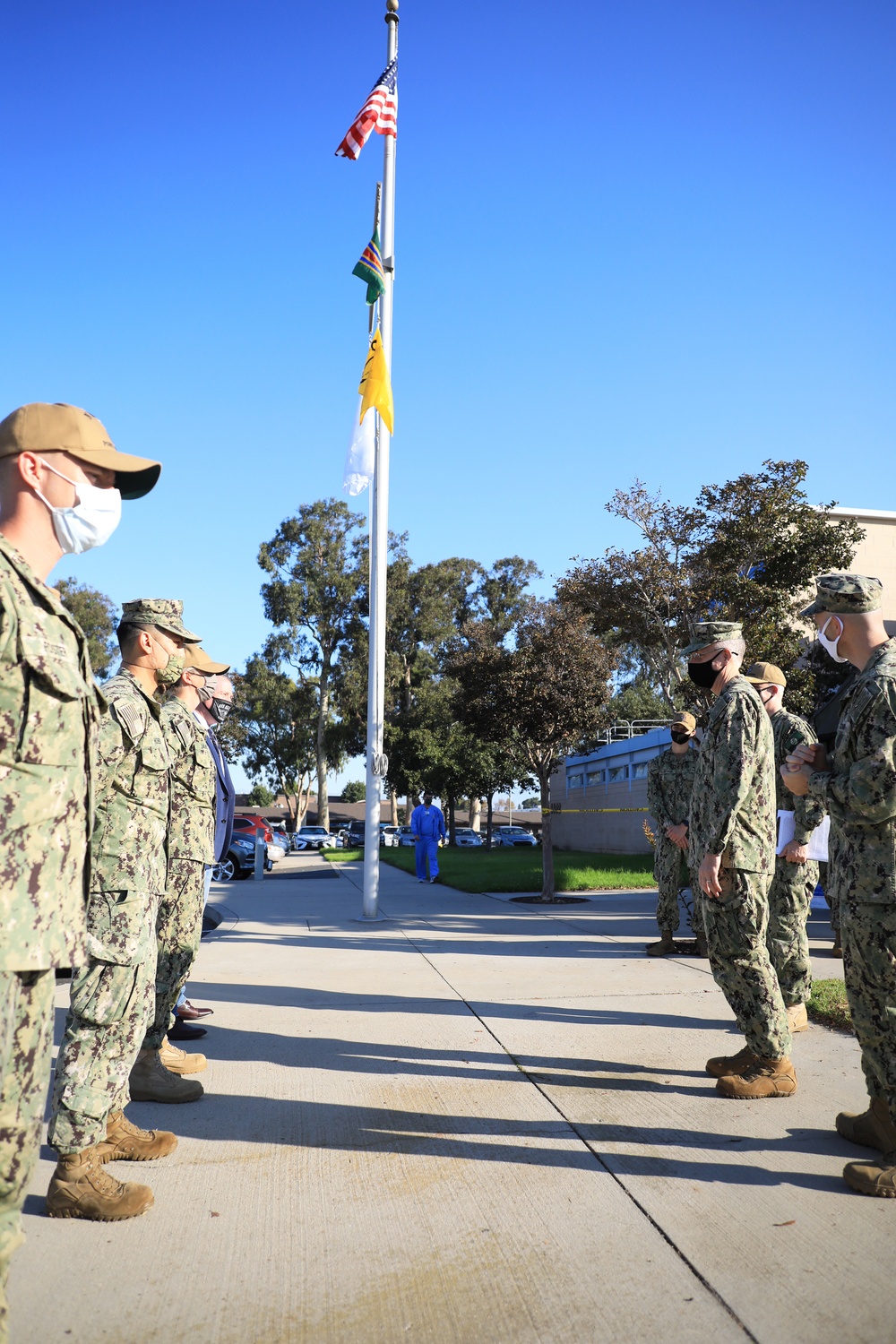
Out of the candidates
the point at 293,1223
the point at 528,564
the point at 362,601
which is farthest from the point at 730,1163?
the point at 528,564

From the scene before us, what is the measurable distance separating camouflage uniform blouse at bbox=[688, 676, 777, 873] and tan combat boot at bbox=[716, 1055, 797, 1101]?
2.95ft

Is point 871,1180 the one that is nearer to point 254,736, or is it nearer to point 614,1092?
point 614,1092

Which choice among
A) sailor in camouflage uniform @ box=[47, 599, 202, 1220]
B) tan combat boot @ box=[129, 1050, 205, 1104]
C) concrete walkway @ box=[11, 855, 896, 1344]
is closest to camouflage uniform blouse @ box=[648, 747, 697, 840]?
concrete walkway @ box=[11, 855, 896, 1344]

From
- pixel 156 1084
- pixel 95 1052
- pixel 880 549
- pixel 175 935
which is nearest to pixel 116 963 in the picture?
pixel 95 1052

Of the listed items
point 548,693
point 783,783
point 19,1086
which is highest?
point 548,693

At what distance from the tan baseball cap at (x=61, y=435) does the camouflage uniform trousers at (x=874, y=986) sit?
286 cm

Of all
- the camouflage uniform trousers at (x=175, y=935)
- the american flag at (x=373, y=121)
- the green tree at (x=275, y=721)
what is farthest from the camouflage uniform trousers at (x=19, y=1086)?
the green tree at (x=275, y=721)

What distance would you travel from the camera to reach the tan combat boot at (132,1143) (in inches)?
139

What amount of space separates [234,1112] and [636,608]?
9.78m

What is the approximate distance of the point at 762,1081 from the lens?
4191 mm

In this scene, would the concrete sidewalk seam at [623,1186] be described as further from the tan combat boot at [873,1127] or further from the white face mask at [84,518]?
the white face mask at [84,518]

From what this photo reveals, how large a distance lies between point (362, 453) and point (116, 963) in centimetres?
1032

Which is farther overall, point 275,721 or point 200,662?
point 275,721

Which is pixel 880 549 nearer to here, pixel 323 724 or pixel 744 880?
pixel 744 880
